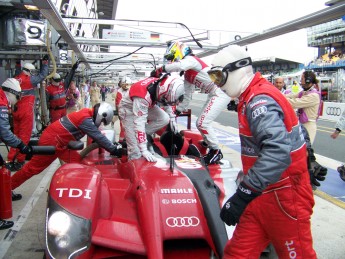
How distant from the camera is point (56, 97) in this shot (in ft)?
33.4

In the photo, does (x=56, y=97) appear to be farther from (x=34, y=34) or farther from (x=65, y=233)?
(x=65, y=233)

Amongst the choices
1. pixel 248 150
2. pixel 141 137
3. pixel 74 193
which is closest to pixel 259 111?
pixel 248 150

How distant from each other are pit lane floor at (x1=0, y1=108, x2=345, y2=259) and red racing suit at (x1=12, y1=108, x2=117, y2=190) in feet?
1.41

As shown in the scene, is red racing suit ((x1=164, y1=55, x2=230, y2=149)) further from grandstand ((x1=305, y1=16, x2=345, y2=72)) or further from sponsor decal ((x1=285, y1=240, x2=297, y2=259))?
grandstand ((x1=305, y1=16, x2=345, y2=72))

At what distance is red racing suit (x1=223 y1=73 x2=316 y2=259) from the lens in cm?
214

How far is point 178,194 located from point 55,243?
3.23 feet

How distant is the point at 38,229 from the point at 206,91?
2.91 m

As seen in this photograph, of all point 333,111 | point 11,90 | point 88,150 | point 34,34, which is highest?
point 34,34

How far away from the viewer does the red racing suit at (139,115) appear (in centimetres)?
431

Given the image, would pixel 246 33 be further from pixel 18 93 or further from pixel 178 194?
pixel 178 194

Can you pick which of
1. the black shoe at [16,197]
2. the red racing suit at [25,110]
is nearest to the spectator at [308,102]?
the black shoe at [16,197]

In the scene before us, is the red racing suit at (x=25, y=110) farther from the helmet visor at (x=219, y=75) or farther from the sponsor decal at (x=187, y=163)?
the helmet visor at (x=219, y=75)

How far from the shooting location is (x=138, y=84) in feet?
14.9

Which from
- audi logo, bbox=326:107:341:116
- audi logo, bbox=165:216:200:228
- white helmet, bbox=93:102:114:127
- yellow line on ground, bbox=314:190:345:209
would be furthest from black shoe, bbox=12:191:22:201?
audi logo, bbox=326:107:341:116
